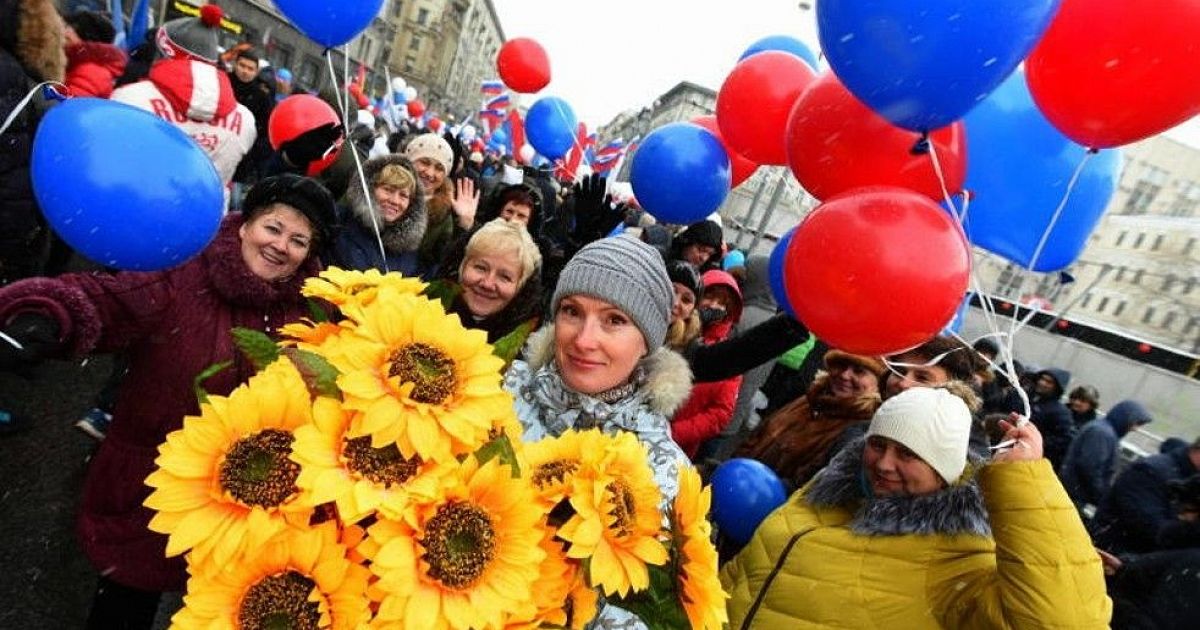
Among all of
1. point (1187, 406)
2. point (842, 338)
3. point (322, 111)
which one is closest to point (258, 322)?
point (842, 338)

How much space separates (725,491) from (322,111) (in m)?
3.59

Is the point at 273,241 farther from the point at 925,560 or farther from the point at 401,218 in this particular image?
the point at 925,560

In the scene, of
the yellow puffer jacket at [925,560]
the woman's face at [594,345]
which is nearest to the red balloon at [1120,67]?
the yellow puffer jacket at [925,560]

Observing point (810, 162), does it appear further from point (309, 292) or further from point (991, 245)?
point (309, 292)

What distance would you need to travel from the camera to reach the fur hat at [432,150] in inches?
158

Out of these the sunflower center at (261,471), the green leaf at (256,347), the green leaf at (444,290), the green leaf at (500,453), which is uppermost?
the green leaf at (444,290)

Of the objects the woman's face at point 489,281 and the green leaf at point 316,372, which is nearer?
the green leaf at point 316,372

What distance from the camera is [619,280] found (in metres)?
1.46

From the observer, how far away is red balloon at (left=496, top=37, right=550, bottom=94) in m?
6.49

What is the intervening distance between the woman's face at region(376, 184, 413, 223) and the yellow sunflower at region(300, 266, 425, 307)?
2.40m

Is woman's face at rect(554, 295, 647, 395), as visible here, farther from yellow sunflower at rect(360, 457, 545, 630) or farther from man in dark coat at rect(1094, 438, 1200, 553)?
man in dark coat at rect(1094, 438, 1200, 553)

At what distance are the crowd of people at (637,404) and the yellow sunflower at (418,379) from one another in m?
0.19

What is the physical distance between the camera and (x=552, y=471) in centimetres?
83

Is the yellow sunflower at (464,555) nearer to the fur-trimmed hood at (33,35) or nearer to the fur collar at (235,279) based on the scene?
the fur collar at (235,279)
